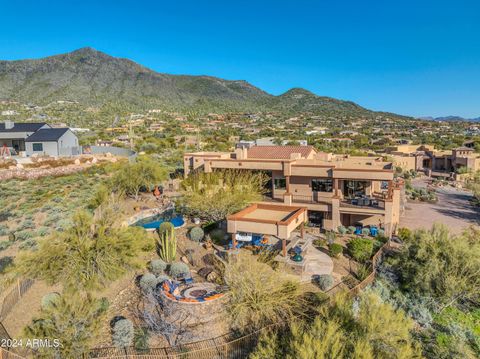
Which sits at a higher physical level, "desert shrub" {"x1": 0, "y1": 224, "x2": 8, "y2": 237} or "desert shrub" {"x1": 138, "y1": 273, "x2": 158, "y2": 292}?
"desert shrub" {"x1": 0, "y1": 224, "x2": 8, "y2": 237}

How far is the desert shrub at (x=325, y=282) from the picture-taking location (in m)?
18.1

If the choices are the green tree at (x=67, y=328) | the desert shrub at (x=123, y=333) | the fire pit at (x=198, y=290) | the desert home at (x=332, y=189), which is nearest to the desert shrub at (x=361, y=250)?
the desert home at (x=332, y=189)

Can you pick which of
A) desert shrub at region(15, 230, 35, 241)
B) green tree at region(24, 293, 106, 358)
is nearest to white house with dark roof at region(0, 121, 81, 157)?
desert shrub at region(15, 230, 35, 241)

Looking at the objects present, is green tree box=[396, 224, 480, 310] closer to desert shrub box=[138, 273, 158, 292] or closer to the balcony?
the balcony

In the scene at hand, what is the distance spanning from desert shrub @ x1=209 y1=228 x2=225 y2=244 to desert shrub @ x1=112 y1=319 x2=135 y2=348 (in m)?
10.0

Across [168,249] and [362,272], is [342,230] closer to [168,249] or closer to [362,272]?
[362,272]

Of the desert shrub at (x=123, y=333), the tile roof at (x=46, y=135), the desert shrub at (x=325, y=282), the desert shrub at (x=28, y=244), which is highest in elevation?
the tile roof at (x=46, y=135)

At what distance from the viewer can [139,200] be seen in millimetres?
34031

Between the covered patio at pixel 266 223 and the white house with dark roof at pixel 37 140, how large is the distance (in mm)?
38421

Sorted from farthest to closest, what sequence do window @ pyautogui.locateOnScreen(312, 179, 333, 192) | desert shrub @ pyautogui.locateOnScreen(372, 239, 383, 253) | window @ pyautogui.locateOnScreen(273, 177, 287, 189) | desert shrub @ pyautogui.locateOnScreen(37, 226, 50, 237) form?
window @ pyautogui.locateOnScreen(273, 177, 287, 189), window @ pyautogui.locateOnScreen(312, 179, 333, 192), desert shrub @ pyautogui.locateOnScreen(37, 226, 50, 237), desert shrub @ pyautogui.locateOnScreen(372, 239, 383, 253)

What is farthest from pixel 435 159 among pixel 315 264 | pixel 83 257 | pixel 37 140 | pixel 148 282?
pixel 37 140

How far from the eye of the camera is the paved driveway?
99.5 feet

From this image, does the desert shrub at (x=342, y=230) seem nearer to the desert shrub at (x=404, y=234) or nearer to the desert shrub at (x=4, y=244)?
the desert shrub at (x=404, y=234)

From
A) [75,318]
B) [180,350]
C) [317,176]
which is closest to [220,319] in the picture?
[180,350]
